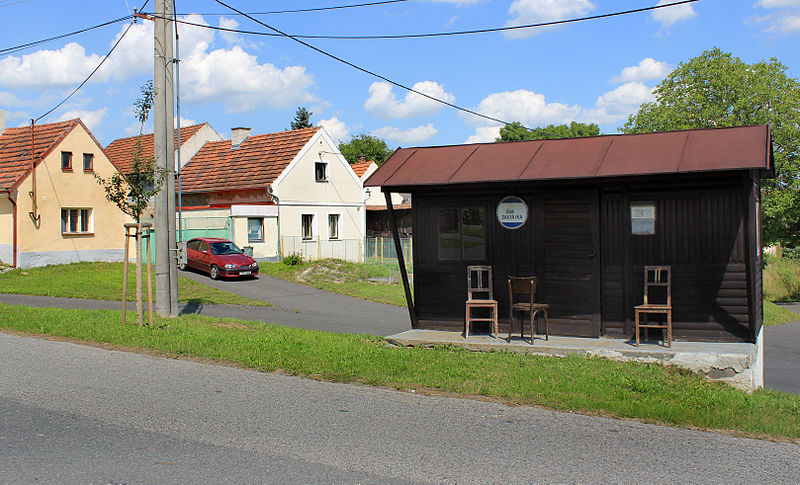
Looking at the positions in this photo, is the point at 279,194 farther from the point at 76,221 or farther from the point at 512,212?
the point at 512,212

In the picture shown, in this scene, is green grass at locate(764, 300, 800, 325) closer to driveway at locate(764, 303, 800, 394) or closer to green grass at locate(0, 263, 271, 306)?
driveway at locate(764, 303, 800, 394)

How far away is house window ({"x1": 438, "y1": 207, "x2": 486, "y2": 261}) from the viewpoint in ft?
39.1

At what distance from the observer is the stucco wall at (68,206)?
28688 millimetres

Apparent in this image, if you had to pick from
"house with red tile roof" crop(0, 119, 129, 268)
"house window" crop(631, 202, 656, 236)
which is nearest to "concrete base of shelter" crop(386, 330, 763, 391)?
"house window" crop(631, 202, 656, 236)

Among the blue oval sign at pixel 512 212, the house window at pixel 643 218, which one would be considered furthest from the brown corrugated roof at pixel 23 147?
the house window at pixel 643 218

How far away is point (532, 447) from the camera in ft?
20.5

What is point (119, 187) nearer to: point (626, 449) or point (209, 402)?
point (209, 402)

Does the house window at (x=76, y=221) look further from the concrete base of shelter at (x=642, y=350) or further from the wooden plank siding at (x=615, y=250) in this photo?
the concrete base of shelter at (x=642, y=350)

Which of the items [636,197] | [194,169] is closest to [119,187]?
[636,197]

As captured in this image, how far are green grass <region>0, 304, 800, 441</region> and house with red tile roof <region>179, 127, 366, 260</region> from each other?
67.2ft

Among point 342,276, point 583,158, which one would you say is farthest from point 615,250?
point 342,276

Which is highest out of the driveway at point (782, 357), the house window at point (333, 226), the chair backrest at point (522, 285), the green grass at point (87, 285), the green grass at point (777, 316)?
the house window at point (333, 226)

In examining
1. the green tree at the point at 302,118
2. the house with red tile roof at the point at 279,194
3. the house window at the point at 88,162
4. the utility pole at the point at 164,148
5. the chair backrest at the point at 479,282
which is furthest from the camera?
the green tree at the point at 302,118

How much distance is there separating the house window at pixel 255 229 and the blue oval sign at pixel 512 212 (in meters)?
23.1
